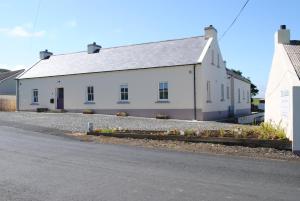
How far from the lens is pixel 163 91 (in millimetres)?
29375

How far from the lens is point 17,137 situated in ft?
54.6

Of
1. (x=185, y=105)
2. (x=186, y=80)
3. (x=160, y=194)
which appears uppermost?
(x=186, y=80)

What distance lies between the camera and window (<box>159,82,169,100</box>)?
1149 inches

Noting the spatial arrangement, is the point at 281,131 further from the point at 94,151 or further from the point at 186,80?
the point at 186,80

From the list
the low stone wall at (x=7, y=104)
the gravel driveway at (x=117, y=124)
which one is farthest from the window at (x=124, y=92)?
the low stone wall at (x=7, y=104)

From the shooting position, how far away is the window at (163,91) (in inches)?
1149

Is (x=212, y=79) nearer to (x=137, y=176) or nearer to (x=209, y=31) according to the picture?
(x=209, y=31)

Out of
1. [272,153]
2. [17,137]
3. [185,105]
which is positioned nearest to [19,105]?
[185,105]

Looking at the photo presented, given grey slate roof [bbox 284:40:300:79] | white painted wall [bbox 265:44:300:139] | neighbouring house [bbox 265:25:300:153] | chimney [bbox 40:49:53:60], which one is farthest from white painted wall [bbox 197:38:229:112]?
chimney [bbox 40:49:53:60]

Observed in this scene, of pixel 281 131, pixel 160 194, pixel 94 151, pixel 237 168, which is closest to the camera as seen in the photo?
pixel 160 194

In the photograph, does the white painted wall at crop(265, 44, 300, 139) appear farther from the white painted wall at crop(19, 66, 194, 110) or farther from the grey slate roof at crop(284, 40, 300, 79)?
the white painted wall at crop(19, 66, 194, 110)

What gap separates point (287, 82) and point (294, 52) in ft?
7.38

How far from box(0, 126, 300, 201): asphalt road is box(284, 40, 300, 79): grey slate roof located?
19.7ft

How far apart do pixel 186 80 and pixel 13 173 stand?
20.4 m
